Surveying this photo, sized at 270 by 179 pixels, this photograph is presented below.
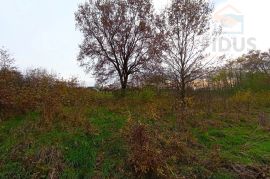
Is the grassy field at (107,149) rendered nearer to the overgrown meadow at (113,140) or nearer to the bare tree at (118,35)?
the overgrown meadow at (113,140)

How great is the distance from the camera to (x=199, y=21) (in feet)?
52.6

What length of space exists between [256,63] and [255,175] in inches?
1292

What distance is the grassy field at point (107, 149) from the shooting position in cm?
707

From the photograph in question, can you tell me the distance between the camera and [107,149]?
816 cm

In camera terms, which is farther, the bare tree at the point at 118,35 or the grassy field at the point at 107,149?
the bare tree at the point at 118,35

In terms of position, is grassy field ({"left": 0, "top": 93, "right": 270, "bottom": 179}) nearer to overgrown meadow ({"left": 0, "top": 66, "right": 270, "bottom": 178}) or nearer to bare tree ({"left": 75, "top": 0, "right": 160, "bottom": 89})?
overgrown meadow ({"left": 0, "top": 66, "right": 270, "bottom": 178})

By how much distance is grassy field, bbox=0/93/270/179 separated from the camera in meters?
7.07

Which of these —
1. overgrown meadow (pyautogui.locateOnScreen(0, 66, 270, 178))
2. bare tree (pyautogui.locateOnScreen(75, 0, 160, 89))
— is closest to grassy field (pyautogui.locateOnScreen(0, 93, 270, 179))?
overgrown meadow (pyautogui.locateOnScreen(0, 66, 270, 178))

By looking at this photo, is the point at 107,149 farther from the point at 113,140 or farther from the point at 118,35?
the point at 118,35

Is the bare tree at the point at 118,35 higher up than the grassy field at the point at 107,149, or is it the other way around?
the bare tree at the point at 118,35

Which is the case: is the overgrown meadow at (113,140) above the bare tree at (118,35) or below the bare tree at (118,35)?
below

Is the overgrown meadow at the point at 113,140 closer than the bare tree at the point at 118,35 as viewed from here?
Yes

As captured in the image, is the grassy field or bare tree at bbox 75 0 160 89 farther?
bare tree at bbox 75 0 160 89

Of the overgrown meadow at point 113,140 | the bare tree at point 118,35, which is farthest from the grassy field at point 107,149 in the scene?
the bare tree at point 118,35
